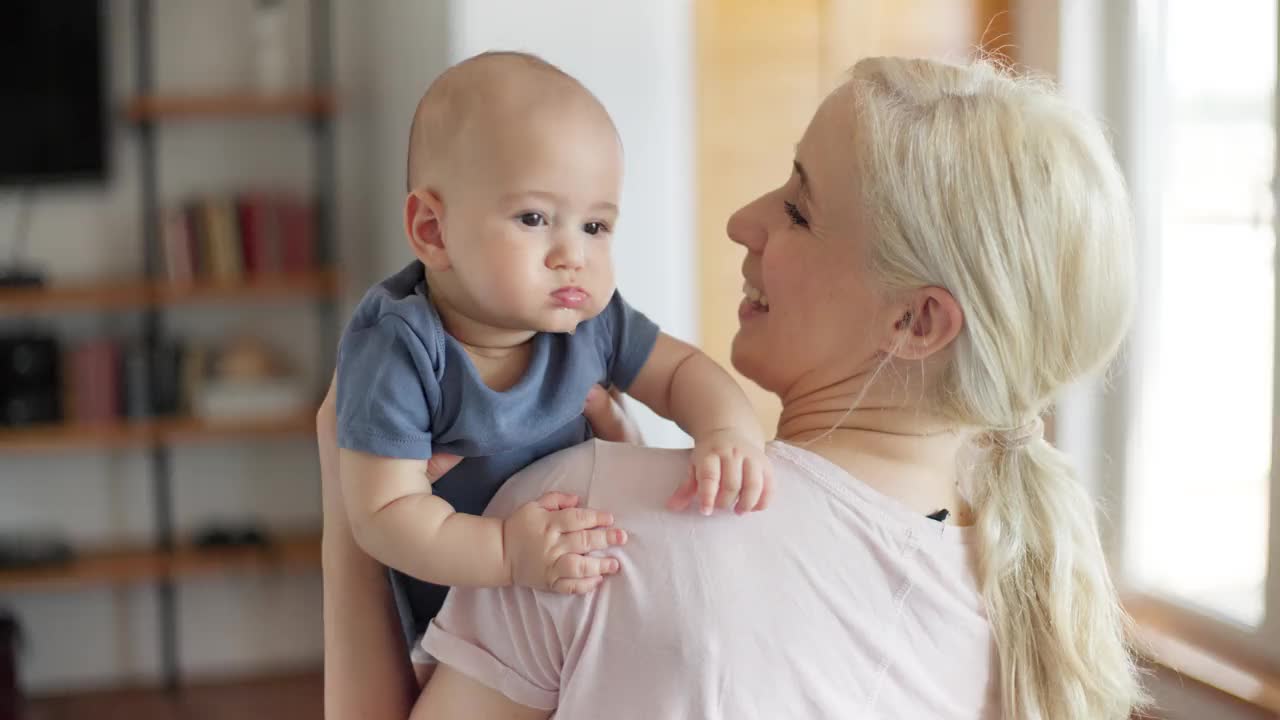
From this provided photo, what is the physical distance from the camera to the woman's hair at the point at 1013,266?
1036mm

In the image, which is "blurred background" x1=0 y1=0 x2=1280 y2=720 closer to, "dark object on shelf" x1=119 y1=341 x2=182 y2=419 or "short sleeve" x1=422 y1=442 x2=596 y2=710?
"dark object on shelf" x1=119 y1=341 x2=182 y2=419

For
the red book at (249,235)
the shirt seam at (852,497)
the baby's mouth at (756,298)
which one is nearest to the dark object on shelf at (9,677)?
the red book at (249,235)

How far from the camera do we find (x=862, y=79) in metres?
1.11

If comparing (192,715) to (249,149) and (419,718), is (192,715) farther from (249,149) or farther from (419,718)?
(419,718)

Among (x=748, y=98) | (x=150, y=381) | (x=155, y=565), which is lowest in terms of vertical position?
(x=155, y=565)

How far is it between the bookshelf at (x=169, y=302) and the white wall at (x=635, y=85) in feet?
5.21

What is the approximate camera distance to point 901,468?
1.09 m

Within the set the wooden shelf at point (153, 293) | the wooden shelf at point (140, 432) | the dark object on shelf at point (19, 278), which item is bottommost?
the wooden shelf at point (140, 432)

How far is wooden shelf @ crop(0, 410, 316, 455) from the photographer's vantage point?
3.85 meters

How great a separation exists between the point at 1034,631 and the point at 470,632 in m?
0.48

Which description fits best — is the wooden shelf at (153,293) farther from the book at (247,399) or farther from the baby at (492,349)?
the baby at (492,349)

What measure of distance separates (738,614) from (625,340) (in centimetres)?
34

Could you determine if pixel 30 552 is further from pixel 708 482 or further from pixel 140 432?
pixel 708 482

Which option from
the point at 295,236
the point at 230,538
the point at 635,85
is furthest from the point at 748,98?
the point at 230,538
